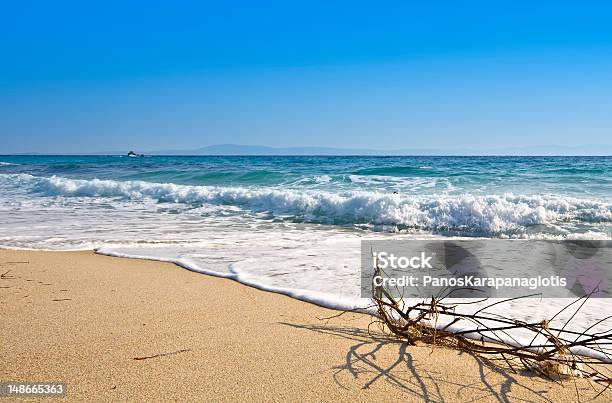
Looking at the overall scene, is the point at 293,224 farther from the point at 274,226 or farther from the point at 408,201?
the point at 408,201

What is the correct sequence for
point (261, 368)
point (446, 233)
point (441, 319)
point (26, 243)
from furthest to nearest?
point (446, 233), point (26, 243), point (441, 319), point (261, 368)

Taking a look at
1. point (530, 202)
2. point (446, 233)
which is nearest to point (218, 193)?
point (446, 233)

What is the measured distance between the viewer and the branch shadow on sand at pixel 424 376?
1646 mm

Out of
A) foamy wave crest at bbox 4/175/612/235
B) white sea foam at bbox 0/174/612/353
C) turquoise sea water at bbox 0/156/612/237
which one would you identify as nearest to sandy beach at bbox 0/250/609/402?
white sea foam at bbox 0/174/612/353

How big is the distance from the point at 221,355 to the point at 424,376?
0.92m

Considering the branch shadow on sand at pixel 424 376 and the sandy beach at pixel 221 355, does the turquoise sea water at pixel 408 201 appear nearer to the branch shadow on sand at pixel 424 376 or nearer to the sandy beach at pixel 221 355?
the sandy beach at pixel 221 355

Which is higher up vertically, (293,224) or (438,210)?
(438,210)

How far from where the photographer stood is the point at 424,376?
1.78 metres

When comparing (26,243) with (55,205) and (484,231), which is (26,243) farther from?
(484,231)

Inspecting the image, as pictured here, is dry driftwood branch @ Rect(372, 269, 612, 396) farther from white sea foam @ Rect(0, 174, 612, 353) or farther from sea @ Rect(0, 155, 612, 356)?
sea @ Rect(0, 155, 612, 356)

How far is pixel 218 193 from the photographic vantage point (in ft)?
40.4

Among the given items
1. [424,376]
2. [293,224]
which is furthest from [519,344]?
[293,224]

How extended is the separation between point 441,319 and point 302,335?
3.22 ft

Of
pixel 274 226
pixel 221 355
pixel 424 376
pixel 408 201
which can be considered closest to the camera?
pixel 424 376
